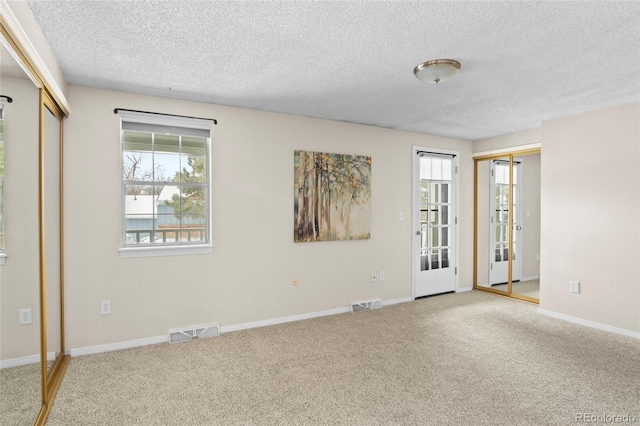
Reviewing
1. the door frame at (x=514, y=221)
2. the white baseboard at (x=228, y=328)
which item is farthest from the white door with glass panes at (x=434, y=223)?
the door frame at (x=514, y=221)

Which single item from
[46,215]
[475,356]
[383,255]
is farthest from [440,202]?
[46,215]

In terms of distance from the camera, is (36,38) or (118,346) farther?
(118,346)

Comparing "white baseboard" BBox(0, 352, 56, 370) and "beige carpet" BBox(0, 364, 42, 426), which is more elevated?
"white baseboard" BBox(0, 352, 56, 370)

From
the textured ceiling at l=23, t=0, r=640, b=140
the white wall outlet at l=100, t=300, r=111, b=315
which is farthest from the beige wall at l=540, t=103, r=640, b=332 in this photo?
the white wall outlet at l=100, t=300, r=111, b=315

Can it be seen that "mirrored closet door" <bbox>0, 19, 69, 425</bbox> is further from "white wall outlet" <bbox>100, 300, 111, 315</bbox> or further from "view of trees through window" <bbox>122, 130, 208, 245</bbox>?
"view of trees through window" <bbox>122, 130, 208, 245</bbox>

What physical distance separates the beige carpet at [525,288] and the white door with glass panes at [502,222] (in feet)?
0.31

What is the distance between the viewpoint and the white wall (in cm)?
311

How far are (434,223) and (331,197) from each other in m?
1.87

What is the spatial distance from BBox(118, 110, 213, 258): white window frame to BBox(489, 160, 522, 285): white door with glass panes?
4351 mm

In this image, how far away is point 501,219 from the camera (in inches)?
225

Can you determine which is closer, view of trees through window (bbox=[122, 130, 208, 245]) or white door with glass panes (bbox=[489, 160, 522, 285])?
view of trees through window (bbox=[122, 130, 208, 245])

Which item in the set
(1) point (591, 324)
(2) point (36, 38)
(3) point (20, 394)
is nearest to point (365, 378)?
(3) point (20, 394)

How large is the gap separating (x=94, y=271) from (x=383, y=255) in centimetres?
328

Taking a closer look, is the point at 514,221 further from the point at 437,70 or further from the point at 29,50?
the point at 29,50
